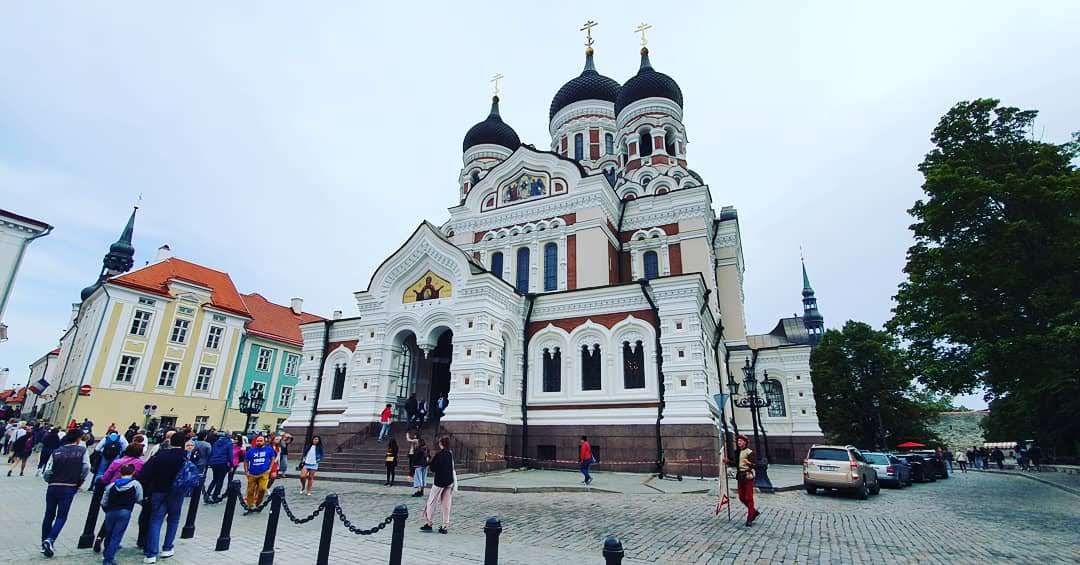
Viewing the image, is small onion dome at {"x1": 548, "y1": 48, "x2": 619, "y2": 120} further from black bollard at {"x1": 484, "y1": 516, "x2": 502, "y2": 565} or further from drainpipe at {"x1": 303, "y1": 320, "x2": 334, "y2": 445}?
black bollard at {"x1": 484, "y1": 516, "x2": 502, "y2": 565}

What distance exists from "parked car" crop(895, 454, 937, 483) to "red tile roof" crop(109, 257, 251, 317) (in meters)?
41.1

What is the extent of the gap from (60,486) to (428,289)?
47.1 ft

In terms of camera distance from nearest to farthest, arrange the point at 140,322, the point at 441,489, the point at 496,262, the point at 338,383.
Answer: the point at 441,489 < the point at 338,383 < the point at 496,262 < the point at 140,322

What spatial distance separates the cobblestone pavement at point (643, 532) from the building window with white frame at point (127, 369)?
20328mm

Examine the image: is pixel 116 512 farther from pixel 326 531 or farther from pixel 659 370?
pixel 659 370

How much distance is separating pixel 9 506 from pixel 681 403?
1741 cm

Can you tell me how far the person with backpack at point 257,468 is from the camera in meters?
10.4

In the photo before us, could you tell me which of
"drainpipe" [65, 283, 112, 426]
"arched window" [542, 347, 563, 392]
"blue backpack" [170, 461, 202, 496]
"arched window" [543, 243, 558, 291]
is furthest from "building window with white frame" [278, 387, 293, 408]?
"blue backpack" [170, 461, 202, 496]

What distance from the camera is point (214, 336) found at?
3528 cm

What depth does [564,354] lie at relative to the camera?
66.7 feet

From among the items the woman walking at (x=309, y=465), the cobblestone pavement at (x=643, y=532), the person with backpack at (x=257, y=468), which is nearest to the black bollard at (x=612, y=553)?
the cobblestone pavement at (x=643, y=532)

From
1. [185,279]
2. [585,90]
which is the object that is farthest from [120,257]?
[585,90]

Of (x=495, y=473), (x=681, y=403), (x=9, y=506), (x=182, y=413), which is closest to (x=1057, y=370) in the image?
(x=681, y=403)

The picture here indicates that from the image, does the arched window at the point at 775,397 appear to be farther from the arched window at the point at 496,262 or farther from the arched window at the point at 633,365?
the arched window at the point at 496,262
